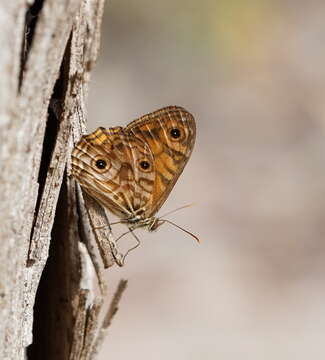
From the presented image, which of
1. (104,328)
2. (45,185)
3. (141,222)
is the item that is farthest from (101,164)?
(45,185)

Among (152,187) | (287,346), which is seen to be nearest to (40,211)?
(152,187)

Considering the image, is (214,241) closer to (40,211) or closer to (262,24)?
(262,24)

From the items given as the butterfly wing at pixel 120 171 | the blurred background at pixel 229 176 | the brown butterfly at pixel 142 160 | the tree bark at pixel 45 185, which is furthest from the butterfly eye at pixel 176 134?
the blurred background at pixel 229 176

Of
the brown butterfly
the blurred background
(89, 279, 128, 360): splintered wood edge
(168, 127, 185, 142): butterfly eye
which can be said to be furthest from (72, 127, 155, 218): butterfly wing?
the blurred background

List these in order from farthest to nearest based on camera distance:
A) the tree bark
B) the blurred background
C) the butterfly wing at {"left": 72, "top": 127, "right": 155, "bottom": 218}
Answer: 1. the blurred background
2. the butterfly wing at {"left": 72, "top": 127, "right": 155, "bottom": 218}
3. the tree bark

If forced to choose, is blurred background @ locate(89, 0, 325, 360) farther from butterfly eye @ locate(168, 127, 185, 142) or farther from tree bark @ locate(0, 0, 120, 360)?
tree bark @ locate(0, 0, 120, 360)

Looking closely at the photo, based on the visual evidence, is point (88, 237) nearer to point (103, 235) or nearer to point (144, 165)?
point (103, 235)
